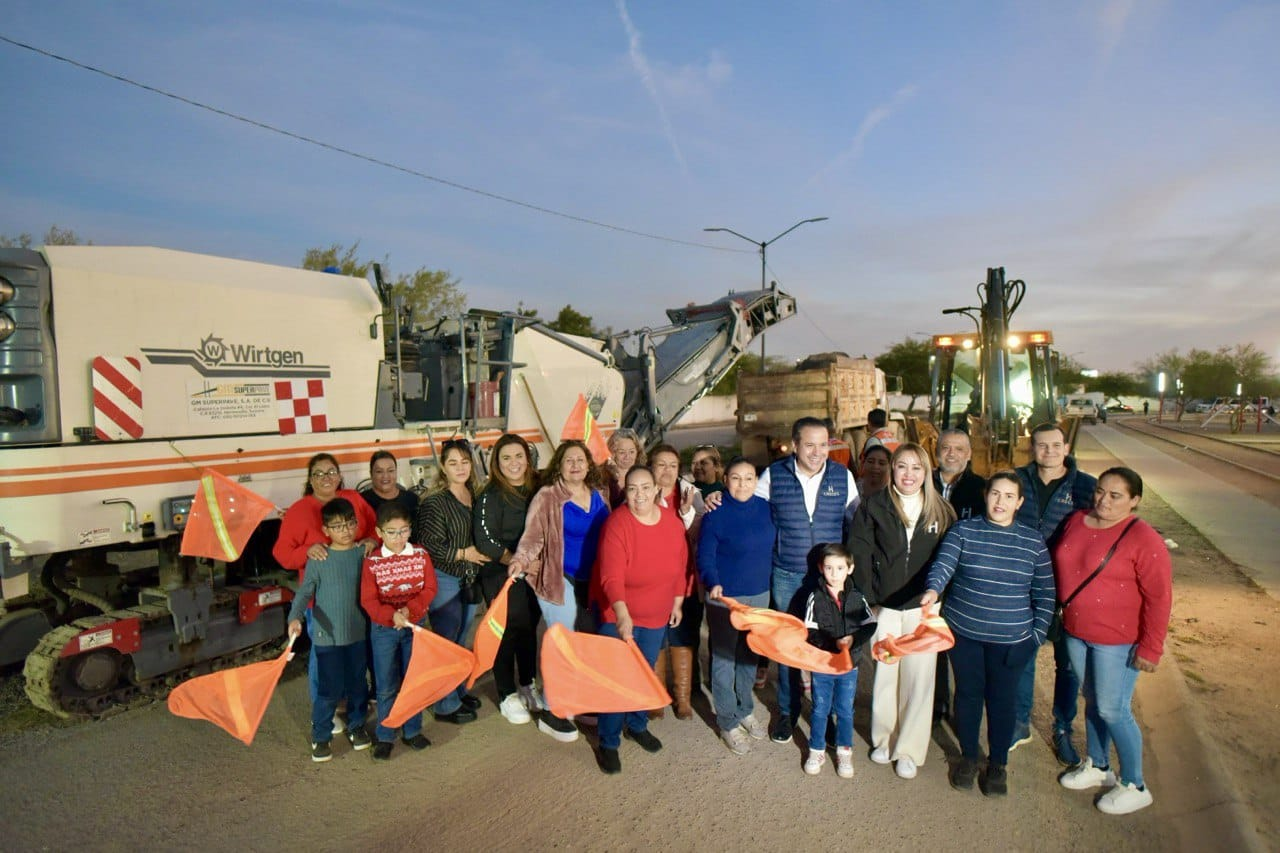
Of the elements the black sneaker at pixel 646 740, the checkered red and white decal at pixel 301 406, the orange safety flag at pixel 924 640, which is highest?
the checkered red and white decal at pixel 301 406

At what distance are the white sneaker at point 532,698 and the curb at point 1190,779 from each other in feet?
11.0

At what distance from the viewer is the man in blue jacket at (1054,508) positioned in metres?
4.05

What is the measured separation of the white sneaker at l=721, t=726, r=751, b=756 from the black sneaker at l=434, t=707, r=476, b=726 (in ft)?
5.18

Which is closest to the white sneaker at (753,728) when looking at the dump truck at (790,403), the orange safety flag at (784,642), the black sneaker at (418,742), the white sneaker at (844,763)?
the white sneaker at (844,763)

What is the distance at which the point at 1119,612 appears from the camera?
358cm

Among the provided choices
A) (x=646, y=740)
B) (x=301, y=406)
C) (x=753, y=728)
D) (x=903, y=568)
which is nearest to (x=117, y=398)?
(x=301, y=406)

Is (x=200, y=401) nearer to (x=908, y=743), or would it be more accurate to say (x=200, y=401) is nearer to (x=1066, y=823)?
(x=908, y=743)

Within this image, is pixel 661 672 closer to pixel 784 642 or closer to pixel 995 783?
pixel 784 642

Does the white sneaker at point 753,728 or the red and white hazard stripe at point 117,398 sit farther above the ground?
the red and white hazard stripe at point 117,398

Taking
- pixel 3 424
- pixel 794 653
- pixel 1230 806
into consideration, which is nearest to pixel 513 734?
pixel 794 653

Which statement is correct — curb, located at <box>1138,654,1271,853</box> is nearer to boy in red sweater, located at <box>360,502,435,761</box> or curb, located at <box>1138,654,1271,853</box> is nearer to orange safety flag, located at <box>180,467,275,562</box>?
boy in red sweater, located at <box>360,502,435,761</box>

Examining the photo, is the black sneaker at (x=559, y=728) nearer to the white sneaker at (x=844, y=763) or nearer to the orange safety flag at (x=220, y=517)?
the white sneaker at (x=844, y=763)

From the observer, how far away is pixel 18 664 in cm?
554

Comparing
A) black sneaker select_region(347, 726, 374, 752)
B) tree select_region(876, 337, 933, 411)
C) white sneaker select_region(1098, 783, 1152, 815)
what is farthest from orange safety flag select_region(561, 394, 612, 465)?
tree select_region(876, 337, 933, 411)
